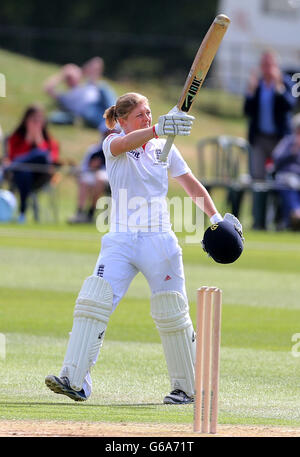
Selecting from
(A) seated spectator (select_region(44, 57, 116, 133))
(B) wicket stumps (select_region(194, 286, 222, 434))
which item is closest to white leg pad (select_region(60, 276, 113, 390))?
(B) wicket stumps (select_region(194, 286, 222, 434))

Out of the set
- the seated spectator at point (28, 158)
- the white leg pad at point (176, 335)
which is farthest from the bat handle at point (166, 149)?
the seated spectator at point (28, 158)

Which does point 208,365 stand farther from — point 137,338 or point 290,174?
point 290,174

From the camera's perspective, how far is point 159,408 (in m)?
6.66

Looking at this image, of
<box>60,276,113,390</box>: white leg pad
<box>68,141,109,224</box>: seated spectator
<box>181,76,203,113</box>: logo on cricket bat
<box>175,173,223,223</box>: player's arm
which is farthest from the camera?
<box>68,141,109,224</box>: seated spectator

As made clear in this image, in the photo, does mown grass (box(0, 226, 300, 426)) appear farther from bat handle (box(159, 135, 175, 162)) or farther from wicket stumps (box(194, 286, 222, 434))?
bat handle (box(159, 135, 175, 162))

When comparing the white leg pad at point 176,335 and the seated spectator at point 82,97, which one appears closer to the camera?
the white leg pad at point 176,335

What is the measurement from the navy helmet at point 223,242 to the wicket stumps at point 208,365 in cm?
118

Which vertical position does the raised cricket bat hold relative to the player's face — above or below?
above

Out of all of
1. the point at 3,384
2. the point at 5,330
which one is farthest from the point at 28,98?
the point at 3,384

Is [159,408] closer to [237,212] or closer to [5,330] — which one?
[5,330]

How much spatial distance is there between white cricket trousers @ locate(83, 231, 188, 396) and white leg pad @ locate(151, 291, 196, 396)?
2.7 inches

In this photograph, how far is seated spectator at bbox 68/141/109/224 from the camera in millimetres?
18906

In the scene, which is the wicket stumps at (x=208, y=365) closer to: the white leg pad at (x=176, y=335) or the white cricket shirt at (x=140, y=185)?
the white leg pad at (x=176, y=335)

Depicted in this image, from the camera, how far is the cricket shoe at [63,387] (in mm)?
6629
